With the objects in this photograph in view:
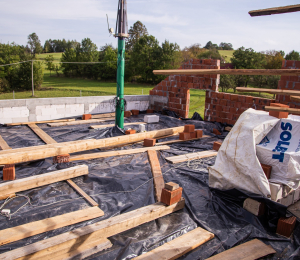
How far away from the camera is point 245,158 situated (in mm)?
4059

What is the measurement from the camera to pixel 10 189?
415 centimetres

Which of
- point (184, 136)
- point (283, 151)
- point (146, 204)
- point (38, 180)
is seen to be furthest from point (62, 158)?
point (283, 151)

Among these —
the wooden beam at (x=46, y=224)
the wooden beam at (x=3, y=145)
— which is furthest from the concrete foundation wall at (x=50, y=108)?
the wooden beam at (x=46, y=224)

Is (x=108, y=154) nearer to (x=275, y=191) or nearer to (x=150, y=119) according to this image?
(x=275, y=191)

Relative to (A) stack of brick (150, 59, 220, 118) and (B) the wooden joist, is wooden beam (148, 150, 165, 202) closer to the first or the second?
(B) the wooden joist

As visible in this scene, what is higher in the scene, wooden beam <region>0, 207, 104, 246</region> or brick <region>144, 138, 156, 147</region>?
brick <region>144, 138, 156, 147</region>

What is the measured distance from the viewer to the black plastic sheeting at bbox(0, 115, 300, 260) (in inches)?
126

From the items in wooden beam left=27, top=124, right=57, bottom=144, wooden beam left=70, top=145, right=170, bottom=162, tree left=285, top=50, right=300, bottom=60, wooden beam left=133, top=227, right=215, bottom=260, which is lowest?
wooden beam left=133, top=227, right=215, bottom=260

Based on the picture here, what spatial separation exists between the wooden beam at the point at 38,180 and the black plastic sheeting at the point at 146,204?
9 cm

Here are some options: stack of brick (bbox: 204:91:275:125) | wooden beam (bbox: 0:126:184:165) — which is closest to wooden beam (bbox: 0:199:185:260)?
wooden beam (bbox: 0:126:184:165)

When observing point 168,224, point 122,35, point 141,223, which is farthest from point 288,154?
point 122,35

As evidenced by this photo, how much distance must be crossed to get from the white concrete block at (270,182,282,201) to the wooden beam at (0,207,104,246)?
8.71 ft

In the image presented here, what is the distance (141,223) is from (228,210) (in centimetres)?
151

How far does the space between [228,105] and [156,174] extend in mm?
5734
